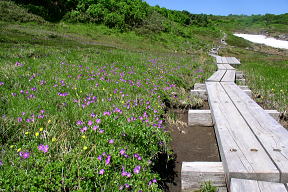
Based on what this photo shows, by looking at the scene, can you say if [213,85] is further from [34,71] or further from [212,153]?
[34,71]

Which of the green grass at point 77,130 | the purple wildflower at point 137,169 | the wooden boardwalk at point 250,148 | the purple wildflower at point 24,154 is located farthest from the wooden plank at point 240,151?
the purple wildflower at point 24,154

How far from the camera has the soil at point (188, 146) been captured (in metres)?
3.44

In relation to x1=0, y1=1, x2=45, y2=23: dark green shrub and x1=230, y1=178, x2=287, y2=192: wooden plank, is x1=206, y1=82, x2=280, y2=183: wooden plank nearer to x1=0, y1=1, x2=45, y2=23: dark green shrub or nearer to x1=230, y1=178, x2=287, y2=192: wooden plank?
x1=230, y1=178, x2=287, y2=192: wooden plank

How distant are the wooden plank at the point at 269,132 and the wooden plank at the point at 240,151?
0.06 meters

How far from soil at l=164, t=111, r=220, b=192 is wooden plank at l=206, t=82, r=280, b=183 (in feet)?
2.23

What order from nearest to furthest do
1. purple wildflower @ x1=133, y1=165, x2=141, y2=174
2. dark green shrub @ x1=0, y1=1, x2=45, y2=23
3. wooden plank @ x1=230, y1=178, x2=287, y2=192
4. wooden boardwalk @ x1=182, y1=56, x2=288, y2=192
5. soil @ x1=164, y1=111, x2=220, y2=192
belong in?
wooden plank @ x1=230, y1=178, x2=287, y2=192 → wooden boardwalk @ x1=182, y1=56, x2=288, y2=192 → purple wildflower @ x1=133, y1=165, x2=141, y2=174 → soil @ x1=164, y1=111, x2=220, y2=192 → dark green shrub @ x1=0, y1=1, x2=45, y2=23

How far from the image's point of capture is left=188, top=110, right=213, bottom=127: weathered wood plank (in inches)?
Answer: 193

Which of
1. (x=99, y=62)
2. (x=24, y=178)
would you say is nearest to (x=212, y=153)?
(x=24, y=178)

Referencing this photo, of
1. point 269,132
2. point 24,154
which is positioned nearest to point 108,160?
point 24,154

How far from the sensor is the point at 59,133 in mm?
3238

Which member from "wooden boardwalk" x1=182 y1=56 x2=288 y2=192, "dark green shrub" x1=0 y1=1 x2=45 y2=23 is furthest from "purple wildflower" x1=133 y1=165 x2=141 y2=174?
"dark green shrub" x1=0 y1=1 x2=45 y2=23

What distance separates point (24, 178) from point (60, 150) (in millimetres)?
595

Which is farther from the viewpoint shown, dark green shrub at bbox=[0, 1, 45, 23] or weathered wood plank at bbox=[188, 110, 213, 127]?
dark green shrub at bbox=[0, 1, 45, 23]

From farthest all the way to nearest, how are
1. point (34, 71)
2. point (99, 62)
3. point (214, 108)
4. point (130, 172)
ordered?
1. point (99, 62)
2. point (34, 71)
3. point (214, 108)
4. point (130, 172)
